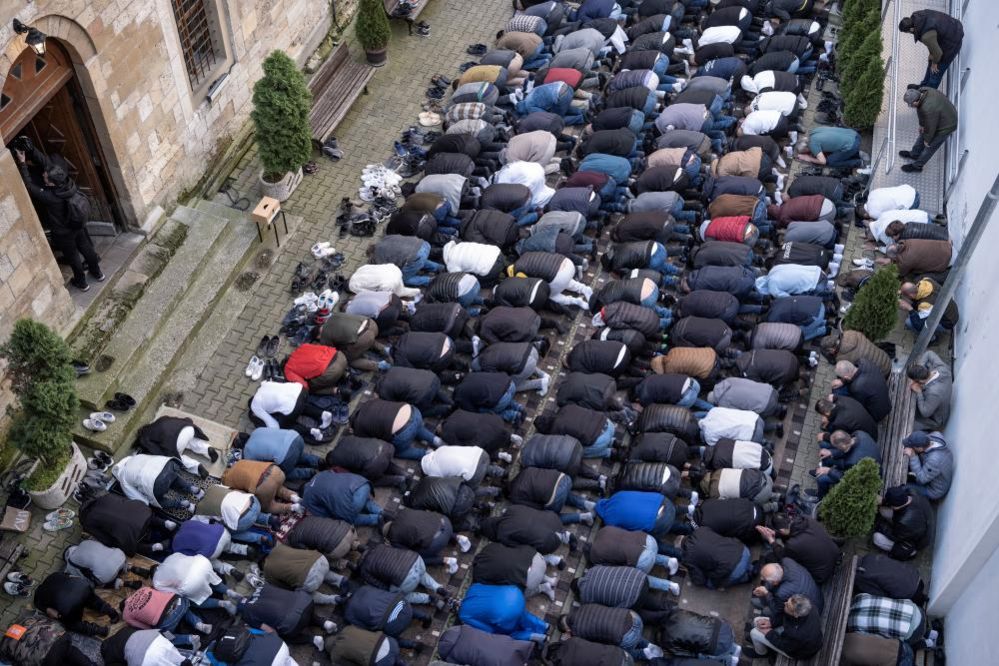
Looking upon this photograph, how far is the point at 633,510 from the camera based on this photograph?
13.6 m

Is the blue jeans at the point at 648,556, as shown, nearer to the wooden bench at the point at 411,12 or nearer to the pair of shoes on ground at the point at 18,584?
the pair of shoes on ground at the point at 18,584

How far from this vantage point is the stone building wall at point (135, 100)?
13.8 meters

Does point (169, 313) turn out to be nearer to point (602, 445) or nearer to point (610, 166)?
point (602, 445)

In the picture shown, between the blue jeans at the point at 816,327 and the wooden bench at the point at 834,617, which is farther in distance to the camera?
the blue jeans at the point at 816,327

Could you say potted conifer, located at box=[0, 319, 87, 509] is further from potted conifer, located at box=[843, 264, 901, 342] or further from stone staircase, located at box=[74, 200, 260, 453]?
potted conifer, located at box=[843, 264, 901, 342]

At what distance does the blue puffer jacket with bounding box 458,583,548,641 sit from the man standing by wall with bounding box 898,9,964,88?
1207 cm

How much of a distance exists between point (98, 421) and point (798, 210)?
1091 centimetres

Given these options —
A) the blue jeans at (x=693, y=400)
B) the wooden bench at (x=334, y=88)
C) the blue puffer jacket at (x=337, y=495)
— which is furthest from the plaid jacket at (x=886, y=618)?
the wooden bench at (x=334, y=88)

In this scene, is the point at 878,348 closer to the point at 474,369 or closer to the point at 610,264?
the point at 610,264

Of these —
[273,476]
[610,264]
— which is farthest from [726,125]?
[273,476]

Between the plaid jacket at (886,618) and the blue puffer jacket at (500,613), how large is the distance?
11.8ft

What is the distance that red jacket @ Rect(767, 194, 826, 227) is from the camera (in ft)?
56.9

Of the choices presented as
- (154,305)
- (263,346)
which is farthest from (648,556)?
(154,305)

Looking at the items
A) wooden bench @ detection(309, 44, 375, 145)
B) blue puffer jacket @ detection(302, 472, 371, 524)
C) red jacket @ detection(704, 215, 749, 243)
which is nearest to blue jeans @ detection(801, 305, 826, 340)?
red jacket @ detection(704, 215, 749, 243)
